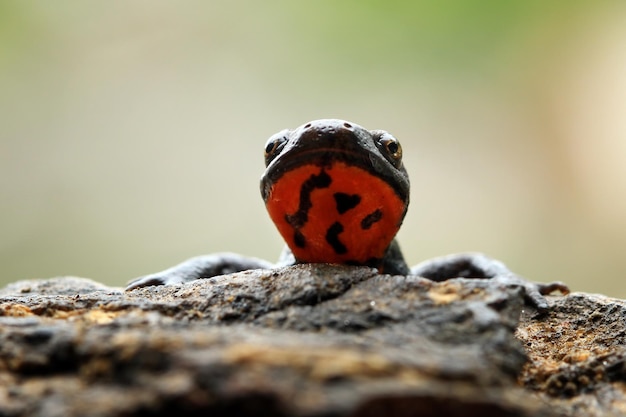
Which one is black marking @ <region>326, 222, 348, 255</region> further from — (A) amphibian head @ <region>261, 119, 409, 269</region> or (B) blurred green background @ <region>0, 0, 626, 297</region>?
(B) blurred green background @ <region>0, 0, 626, 297</region>

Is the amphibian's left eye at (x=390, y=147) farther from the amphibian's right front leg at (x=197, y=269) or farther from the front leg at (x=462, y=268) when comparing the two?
the amphibian's right front leg at (x=197, y=269)

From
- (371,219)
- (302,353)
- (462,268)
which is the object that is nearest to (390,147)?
(371,219)

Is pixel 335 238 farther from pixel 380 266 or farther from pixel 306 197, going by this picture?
pixel 380 266

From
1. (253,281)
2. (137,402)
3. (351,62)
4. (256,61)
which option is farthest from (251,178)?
(137,402)

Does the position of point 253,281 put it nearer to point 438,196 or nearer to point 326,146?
point 326,146

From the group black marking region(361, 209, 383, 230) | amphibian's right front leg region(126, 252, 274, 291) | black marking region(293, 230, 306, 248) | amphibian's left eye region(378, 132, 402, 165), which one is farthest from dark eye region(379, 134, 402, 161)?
amphibian's right front leg region(126, 252, 274, 291)
